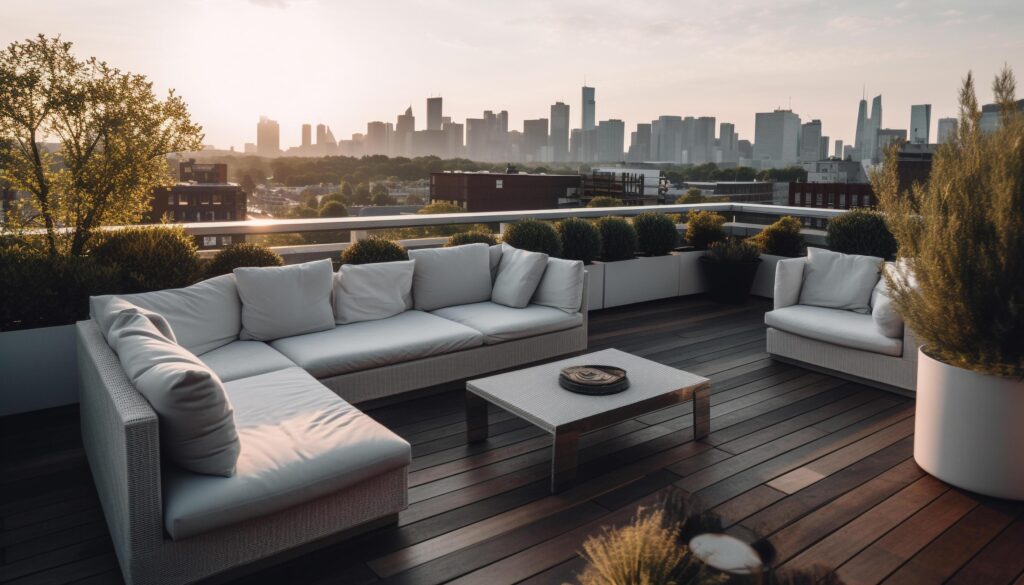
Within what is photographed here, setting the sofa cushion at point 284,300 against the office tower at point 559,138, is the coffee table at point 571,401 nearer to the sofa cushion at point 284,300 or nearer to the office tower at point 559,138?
the sofa cushion at point 284,300

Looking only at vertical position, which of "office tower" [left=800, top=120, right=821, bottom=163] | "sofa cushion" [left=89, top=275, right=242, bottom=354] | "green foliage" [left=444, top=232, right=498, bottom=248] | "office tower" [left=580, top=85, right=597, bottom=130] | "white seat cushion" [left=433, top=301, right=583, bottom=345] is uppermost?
"office tower" [left=580, top=85, right=597, bottom=130]

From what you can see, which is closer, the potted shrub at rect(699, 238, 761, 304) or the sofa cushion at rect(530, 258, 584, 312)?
the sofa cushion at rect(530, 258, 584, 312)

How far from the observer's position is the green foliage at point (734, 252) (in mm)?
6895

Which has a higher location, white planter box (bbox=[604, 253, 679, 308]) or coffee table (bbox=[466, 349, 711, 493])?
white planter box (bbox=[604, 253, 679, 308])

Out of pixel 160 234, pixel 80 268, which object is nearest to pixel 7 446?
pixel 80 268

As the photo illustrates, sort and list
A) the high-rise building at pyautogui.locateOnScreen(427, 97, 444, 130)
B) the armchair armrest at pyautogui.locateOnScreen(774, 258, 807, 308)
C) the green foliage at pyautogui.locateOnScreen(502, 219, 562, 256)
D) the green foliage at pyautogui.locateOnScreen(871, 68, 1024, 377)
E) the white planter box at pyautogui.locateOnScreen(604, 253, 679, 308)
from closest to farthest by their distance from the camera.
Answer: the green foliage at pyautogui.locateOnScreen(871, 68, 1024, 377) → the armchair armrest at pyautogui.locateOnScreen(774, 258, 807, 308) → the green foliage at pyautogui.locateOnScreen(502, 219, 562, 256) → the white planter box at pyautogui.locateOnScreen(604, 253, 679, 308) → the high-rise building at pyautogui.locateOnScreen(427, 97, 444, 130)

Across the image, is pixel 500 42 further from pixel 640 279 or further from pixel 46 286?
pixel 46 286

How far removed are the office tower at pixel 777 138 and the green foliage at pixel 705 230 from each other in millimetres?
29699

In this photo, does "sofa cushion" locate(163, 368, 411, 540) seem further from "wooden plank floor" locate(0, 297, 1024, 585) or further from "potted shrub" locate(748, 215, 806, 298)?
"potted shrub" locate(748, 215, 806, 298)

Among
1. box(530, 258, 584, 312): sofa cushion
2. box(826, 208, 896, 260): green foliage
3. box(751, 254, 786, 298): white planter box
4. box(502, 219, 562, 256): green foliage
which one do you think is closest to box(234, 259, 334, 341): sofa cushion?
box(530, 258, 584, 312): sofa cushion

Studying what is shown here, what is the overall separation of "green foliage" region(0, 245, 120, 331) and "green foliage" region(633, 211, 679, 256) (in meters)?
4.69

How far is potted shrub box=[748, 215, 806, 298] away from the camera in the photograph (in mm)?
7035

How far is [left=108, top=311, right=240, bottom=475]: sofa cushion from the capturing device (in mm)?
2107

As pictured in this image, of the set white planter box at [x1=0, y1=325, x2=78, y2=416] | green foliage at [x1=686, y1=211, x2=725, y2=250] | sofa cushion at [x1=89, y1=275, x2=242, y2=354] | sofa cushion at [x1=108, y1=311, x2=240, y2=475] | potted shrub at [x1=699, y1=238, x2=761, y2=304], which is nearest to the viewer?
sofa cushion at [x1=108, y1=311, x2=240, y2=475]
